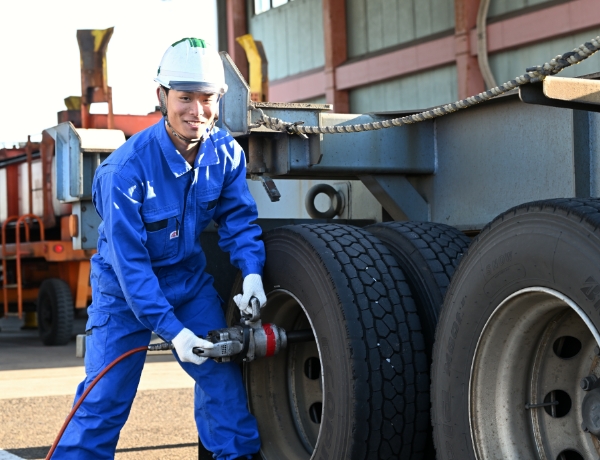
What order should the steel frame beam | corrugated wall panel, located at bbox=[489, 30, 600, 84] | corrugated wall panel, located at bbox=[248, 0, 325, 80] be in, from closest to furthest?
corrugated wall panel, located at bbox=[489, 30, 600, 84] → the steel frame beam → corrugated wall panel, located at bbox=[248, 0, 325, 80]

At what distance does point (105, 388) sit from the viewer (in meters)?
3.38

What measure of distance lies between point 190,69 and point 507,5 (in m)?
11.2

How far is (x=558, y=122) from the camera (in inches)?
123

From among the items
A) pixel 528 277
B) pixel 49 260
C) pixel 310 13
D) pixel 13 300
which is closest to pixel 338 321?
pixel 528 277

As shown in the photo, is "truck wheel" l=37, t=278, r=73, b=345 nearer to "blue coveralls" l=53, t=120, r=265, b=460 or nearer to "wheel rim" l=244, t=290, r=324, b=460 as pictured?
"blue coveralls" l=53, t=120, r=265, b=460

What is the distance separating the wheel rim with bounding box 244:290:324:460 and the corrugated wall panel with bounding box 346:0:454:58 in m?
11.0

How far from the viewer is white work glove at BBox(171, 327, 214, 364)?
127 inches

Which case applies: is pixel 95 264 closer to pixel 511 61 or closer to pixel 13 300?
pixel 13 300

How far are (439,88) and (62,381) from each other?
9109 millimetres

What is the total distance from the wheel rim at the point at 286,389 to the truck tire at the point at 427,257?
18.0 inches

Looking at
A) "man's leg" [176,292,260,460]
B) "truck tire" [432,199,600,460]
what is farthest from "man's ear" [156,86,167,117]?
"truck tire" [432,199,600,460]

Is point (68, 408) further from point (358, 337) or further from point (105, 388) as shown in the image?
point (358, 337)

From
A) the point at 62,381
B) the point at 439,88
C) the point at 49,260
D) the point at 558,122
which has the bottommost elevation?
the point at 62,381

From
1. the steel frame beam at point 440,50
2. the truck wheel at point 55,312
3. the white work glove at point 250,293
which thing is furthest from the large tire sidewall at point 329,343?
the steel frame beam at point 440,50
